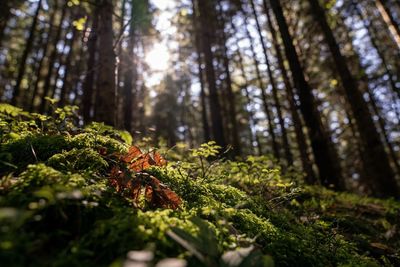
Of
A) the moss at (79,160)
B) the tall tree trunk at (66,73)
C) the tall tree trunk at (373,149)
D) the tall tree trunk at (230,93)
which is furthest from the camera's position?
the tall tree trunk at (230,93)

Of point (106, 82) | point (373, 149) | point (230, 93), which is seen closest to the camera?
point (106, 82)

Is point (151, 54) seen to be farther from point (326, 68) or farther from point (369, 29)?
point (369, 29)

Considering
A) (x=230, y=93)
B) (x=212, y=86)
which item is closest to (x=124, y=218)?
(x=212, y=86)

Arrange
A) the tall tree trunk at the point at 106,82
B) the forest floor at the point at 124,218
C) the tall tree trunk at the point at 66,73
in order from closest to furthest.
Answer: the forest floor at the point at 124,218 → the tall tree trunk at the point at 106,82 → the tall tree trunk at the point at 66,73

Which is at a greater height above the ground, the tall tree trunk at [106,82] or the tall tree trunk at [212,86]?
the tall tree trunk at [212,86]

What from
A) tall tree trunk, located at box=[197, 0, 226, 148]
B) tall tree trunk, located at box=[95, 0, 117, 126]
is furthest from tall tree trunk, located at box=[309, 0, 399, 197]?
tall tree trunk, located at box=[95, 0, 117, 126]

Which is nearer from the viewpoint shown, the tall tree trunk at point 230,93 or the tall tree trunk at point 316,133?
the tall tree trunk at point 316,133

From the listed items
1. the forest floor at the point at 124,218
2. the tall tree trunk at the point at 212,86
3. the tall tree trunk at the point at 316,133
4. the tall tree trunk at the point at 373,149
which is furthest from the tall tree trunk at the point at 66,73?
the forest floor at the point at 124,218

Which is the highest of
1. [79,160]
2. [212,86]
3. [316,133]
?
[212,86]

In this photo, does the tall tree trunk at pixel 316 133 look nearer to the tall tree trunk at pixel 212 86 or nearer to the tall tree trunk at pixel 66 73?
the tall tree trunk at pixel 212 86

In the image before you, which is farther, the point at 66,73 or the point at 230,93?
the point at 230,93

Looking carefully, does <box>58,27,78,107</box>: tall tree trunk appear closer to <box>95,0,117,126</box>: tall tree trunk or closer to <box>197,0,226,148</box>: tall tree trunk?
<box>197,0,226,148</box>: tall tree trunk

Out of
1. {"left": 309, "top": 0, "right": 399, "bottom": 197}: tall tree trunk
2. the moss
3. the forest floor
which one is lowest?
the forest floor

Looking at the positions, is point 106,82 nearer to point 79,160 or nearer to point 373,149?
point 79,160
